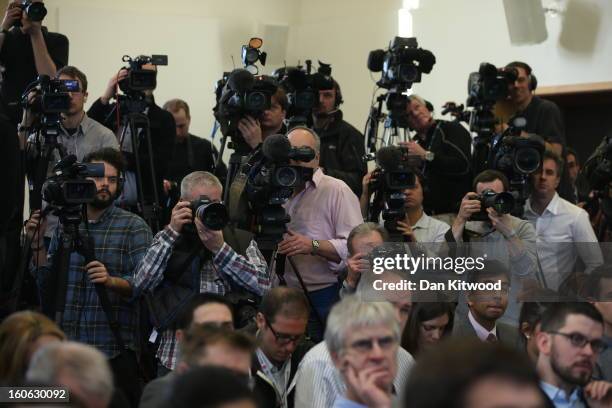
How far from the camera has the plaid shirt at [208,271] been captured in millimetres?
4840

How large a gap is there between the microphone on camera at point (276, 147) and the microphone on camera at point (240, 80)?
0.44 metres

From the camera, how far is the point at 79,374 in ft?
9.25

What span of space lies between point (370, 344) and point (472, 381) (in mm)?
1189

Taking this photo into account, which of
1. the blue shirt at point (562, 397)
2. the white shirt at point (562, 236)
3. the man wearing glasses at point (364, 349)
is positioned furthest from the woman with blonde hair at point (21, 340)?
the white shirt at point (562, 236)

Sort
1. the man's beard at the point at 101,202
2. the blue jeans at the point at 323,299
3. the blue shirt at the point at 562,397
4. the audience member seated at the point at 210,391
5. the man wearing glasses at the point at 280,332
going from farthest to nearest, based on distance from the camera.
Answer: the blue jeans at the point at 323,299 → the man's beard at the point at 101,202 → the man wearing glasses at the point at 280,332 → the blue shirt at the point at 562,397 → the audience member seated at the point at 210,391

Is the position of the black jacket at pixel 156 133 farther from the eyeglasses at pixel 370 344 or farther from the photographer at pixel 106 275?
the eyeglasses at pixel 370 344

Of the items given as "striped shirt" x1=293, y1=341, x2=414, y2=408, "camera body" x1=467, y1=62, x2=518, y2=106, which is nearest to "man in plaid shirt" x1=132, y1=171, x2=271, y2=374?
"striped shirt" x1=293, y1=341, x2=414, y2=408

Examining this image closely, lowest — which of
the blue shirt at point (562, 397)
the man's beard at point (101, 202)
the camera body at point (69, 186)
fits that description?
the blue shirt at point (562, 397)

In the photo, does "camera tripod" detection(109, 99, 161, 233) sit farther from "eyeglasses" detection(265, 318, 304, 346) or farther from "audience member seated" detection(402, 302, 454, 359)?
"audience member seated" detection(402, 302, 454, 359)

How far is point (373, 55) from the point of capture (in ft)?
21.2

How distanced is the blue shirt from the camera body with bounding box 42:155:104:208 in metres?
2.02

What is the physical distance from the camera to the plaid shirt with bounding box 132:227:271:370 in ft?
15.9

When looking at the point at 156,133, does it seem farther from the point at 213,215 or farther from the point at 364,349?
the point at 364,349

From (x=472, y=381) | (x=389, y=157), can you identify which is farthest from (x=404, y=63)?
(x=472, y=381)
